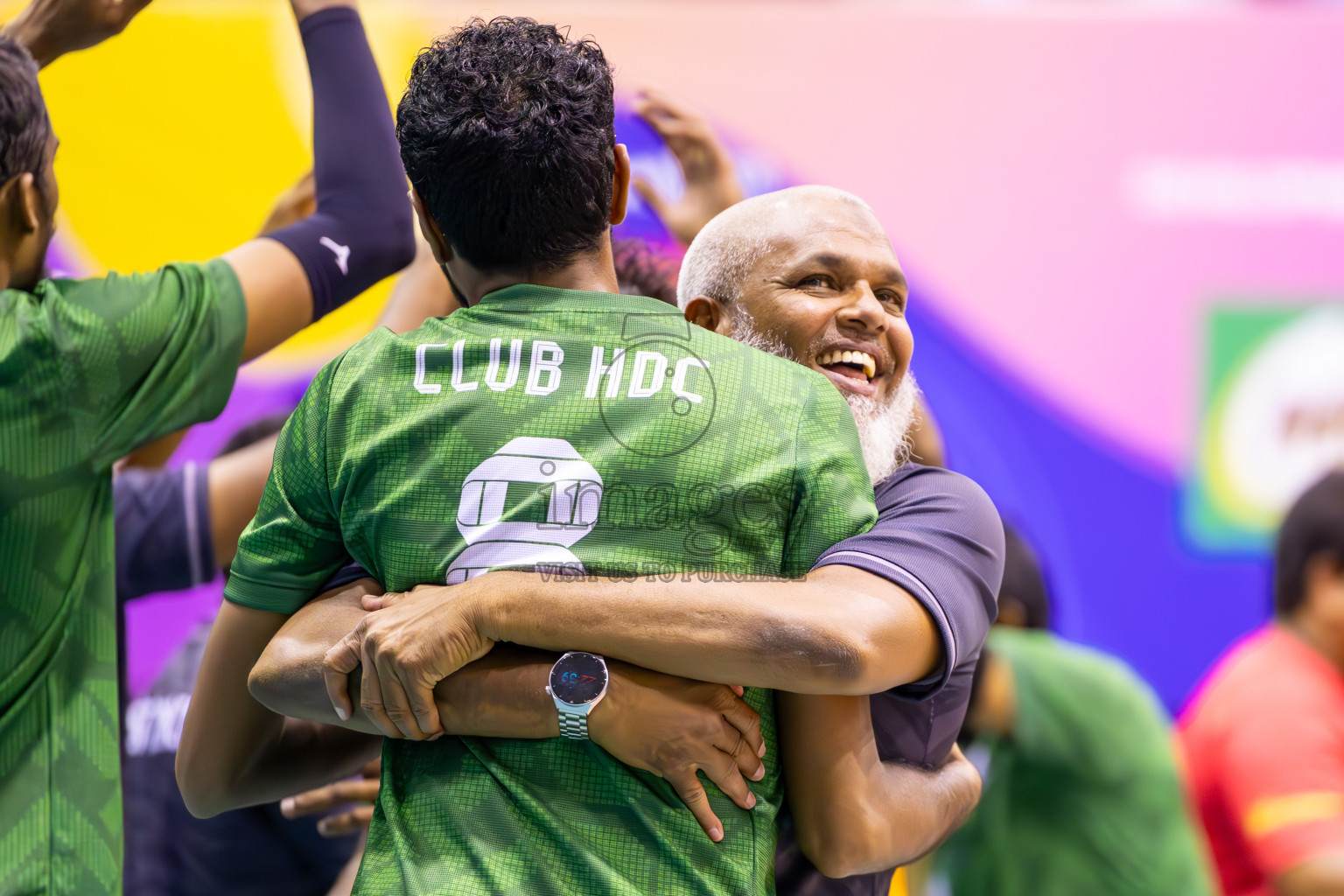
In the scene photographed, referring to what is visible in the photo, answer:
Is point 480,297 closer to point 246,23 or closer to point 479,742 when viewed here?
point 479,742

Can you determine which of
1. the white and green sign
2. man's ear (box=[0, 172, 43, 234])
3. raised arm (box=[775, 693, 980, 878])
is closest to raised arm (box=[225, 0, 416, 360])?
man's ear (box=[0, 172, 43, 234])

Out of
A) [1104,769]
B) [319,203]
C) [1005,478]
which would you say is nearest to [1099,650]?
[1005,478]

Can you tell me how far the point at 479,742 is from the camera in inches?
53.5

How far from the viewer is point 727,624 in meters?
1.25

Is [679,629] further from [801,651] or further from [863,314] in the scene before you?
[863,314]

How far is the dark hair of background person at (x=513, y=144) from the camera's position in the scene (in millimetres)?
1377

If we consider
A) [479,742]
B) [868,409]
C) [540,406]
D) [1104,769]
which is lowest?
[1104,769]

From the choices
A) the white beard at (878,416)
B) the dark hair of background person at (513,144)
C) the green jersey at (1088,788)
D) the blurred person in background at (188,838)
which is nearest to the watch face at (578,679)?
the dark hair of background person at (513,144)

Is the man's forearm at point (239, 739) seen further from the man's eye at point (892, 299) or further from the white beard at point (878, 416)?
the man's eye at point (892, 299)

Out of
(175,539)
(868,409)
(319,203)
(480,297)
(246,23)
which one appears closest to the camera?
(480,297)

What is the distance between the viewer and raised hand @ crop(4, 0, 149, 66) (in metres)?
2.06

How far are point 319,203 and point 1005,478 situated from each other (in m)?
3.51

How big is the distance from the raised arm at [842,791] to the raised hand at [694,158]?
4.22ft

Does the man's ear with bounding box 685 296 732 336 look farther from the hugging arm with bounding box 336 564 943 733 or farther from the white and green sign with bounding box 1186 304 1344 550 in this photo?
the white and green sign with bounding box 1186 304 1344 550
